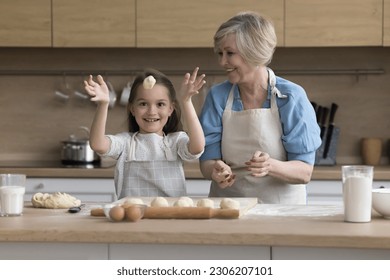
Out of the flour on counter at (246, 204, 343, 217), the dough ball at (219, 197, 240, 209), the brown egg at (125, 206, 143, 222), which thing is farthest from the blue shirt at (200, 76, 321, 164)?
the brown egg at (125, 206, 143, 222)

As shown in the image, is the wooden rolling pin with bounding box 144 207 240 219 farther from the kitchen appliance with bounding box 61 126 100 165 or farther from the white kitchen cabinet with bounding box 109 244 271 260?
the kitchen appliance with bounding box 61 126 100 165

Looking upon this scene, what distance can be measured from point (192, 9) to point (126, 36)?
36cm

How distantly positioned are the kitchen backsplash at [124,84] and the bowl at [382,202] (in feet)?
7.03

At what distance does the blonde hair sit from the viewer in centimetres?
259

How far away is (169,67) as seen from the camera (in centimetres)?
427

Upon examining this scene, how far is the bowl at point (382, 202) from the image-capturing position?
2.06 metres

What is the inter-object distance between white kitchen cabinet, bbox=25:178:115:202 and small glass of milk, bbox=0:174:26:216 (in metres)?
1.56

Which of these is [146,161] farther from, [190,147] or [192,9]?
[192,9]

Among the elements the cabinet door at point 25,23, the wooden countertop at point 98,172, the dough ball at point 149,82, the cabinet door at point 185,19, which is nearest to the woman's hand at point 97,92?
the dough ball at point 149,82

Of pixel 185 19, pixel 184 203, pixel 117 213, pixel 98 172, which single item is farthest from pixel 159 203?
pixel 185 19

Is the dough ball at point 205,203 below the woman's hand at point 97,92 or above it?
below

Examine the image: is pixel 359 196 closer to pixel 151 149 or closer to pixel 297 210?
pixel 297 210

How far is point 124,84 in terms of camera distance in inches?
169

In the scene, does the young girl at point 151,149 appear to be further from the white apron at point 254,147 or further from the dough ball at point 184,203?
the dough ball at point 184,203
